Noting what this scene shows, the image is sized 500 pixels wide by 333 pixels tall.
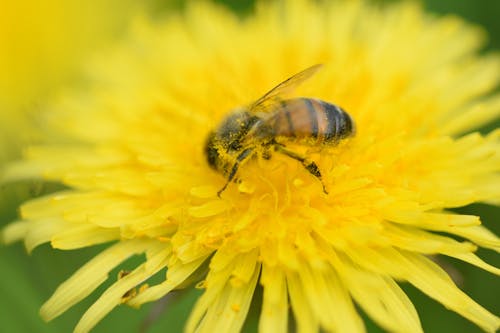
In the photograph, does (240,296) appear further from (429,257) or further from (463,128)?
(463,128)

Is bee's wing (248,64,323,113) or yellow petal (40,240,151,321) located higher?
bee's wing (248,64,323,113)

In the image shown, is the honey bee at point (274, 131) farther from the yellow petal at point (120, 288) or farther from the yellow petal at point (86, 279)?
the yellow petal at point (86, 279)

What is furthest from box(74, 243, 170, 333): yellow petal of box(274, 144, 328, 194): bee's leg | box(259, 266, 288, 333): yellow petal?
box(274, 144, 328, 194): bee's leg

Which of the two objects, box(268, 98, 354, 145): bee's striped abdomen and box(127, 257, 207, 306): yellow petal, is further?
box(268, 98, 354, 145): bee's striped abdomen

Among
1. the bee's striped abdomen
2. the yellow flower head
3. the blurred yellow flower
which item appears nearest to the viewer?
the yellow flower head

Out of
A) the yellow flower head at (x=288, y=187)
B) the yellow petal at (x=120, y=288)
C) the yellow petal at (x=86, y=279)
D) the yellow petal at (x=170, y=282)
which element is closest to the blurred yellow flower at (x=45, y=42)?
the yellow flower head at (x=288, y=187)

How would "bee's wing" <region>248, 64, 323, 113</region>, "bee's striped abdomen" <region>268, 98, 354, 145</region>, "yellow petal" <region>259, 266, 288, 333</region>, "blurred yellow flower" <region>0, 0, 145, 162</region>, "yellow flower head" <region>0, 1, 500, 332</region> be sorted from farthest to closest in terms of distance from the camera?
"blurred yellow flower" <region>0, 0, 145, 162</region> → "bee's wing" <region>248, 64, 323, 113</region> → "bee's striped abdomen" <region>268, 98, 354, 145</region> → "yellow flower head" <region>0, 1, 500, 332</region> → "yellow petal" <region>259, 266, 288, 333</region>

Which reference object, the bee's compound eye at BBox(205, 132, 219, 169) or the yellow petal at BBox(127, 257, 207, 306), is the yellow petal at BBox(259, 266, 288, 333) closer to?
the yellow petal at BBox(127, 257, 207, 306)

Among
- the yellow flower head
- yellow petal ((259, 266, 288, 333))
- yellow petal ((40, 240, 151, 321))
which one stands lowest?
yellow petal ((40, 240, 151, 321))

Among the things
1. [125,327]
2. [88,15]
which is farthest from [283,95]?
[88,15]
